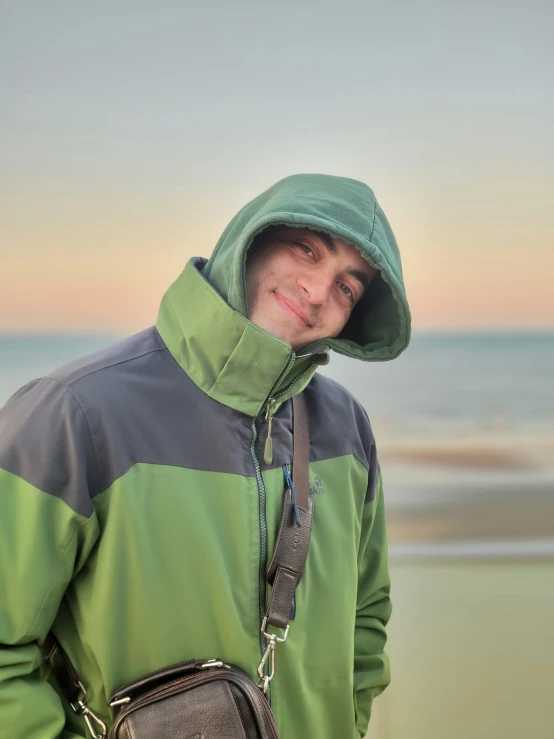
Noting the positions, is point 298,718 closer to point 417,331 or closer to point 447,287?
point 417,331

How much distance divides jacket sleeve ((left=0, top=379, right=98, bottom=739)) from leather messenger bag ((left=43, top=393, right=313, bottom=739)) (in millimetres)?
63

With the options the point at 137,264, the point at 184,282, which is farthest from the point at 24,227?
the point at 184,282

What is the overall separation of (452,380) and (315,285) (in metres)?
1.85

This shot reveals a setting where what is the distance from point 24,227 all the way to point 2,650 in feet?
5.57

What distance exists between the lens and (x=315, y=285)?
0.95 metres

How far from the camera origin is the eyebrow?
0.98 metres

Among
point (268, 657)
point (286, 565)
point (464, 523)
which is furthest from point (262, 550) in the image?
point (464, 523)

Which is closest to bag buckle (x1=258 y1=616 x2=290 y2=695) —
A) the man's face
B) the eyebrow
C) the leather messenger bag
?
the leather messenger bag

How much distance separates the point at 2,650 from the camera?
0.79m

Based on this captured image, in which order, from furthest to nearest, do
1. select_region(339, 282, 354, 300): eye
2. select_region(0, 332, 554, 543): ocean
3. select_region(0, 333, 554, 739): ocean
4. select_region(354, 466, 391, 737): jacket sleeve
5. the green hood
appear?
select_region(0, 332, 554, 543): ocean → select_region(0, 333, 554, 739): ocean → select_region(354, 466, 391, 737): jacket sleeve → select_region(339, 282, 354, 300): eye → the green hood

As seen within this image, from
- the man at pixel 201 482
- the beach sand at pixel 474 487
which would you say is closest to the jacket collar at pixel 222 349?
the man at pixel 201 482

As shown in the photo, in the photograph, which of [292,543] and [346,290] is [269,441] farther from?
[346,290]

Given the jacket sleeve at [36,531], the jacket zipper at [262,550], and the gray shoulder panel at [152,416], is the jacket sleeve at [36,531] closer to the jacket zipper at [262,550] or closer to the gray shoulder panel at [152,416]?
the gray shoulder panel at [152,416]

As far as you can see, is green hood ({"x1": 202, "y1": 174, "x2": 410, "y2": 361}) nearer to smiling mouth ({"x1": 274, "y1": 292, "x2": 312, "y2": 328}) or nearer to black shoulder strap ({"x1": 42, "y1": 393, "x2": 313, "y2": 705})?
smiling mouth ({"x1": 274, "y1": 292, "x2": 312, "y2": 328})
